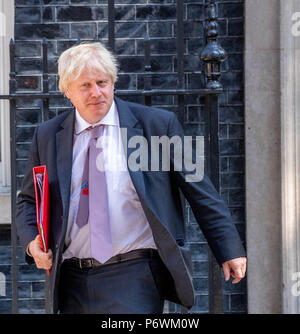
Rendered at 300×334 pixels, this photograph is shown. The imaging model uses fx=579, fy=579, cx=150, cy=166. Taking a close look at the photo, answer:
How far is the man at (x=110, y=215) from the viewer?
282 cm

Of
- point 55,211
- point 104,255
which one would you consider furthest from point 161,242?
point 55,211

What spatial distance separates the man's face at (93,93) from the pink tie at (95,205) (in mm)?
123

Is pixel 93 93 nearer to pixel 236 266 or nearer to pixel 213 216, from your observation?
pixel 213 216

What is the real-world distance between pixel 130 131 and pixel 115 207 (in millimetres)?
389

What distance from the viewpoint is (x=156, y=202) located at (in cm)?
283

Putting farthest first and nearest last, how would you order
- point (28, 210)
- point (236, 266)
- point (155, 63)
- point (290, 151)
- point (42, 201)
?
point (155, 63) < point (290, 151) < point (28, 210) < point (236, 266) < point (42, 201)

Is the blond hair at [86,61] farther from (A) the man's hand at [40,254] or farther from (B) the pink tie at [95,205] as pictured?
(A) the man's hand at [40,254]

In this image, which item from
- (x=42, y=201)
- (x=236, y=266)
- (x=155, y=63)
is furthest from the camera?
(x=155, y=63)

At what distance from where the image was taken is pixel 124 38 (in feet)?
15.5

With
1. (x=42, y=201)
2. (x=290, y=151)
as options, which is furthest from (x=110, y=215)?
(x=290, y=151)

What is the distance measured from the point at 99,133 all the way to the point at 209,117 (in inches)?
38.5

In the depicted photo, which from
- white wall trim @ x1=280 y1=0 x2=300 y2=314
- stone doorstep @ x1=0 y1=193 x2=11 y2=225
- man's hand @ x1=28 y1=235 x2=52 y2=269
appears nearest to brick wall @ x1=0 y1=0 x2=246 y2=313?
stone doorstep @ x1=0 y1=193 x2=11 y2=225

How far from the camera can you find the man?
2816 millimetres

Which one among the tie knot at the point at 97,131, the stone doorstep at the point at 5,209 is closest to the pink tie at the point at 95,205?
the tie knot at the point at 97,131
